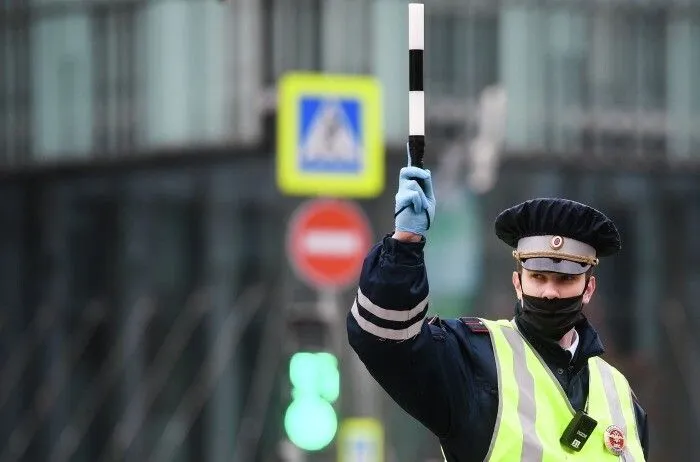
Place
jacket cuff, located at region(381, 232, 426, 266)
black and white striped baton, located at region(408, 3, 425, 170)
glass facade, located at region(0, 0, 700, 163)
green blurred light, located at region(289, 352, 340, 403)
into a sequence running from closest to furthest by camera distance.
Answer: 1. jacket cuff, located at region(381, 232, 426, 266)
2. black and white striped baton, located at region(408, 3, 425, 170)
3. green blurred light, located at region(289, 352, 340, 403)
4. glass facade, located at region(0, 0, 700, 163)

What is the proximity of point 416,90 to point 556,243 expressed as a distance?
1.59 ft

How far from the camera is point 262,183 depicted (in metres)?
21.2

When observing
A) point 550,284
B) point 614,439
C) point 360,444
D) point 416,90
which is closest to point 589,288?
point 550,284

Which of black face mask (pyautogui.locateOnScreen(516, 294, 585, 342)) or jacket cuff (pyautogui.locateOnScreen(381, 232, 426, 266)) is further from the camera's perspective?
black face mask (pyautogui.locateOnScreen(516, 294, 585, 342))

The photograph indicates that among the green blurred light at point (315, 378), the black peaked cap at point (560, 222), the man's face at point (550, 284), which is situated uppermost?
the black peaked cap at point (560, 222)

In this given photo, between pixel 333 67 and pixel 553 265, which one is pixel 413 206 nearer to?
pixel 553 265

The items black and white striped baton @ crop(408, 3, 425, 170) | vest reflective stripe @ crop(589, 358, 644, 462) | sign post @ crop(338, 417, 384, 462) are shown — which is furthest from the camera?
sign post @ crop(338, 417, 384, 462)

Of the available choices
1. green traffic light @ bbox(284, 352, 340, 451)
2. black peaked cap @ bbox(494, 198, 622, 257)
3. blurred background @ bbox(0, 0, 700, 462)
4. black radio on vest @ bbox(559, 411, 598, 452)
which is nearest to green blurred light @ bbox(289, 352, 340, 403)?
green traffic light @ bbox(284, 352, 340, 451)

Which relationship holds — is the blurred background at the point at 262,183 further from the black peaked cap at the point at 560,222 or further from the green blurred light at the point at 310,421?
the black peaked cap at the point at 560,222

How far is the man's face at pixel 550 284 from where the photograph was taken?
14.5 ft

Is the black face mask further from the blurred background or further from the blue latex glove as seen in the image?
the blurred background

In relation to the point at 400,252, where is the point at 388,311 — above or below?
below

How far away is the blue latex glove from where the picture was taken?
413 centimetres

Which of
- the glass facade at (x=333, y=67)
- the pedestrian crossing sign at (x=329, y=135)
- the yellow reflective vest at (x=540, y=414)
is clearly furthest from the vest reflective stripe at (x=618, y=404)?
the glass facade at (x=333, y=67)
